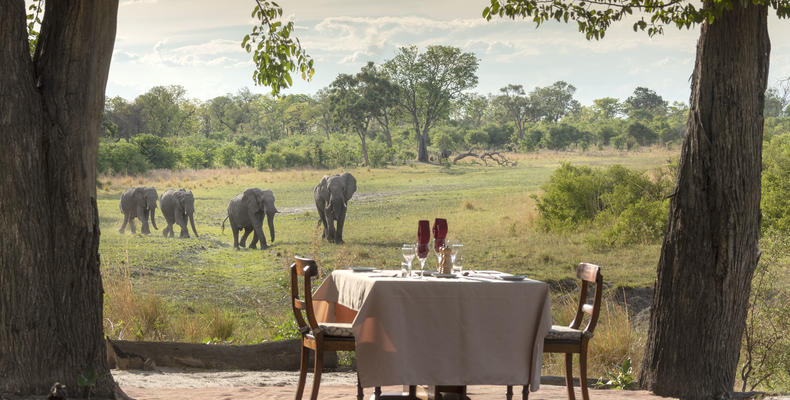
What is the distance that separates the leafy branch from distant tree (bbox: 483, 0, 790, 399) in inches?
61.7

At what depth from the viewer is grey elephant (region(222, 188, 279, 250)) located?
11.4m

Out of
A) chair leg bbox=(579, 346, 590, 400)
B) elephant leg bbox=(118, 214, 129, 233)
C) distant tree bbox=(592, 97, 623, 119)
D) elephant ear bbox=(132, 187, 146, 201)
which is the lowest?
chair leg bbox=(579, 346, 590, 400)

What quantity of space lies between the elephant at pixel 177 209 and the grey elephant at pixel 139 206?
0.15 metres

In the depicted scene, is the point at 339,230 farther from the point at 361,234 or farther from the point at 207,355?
the point at 207,355

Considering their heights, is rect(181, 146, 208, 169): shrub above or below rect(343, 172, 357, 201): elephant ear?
above

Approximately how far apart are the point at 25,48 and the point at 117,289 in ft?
11.4

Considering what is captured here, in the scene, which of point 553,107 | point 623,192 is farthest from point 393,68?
point 623,192

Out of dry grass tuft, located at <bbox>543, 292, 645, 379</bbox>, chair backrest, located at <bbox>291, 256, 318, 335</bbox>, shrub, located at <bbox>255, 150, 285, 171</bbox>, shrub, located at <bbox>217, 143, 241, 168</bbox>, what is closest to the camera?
chair backrest, located at <bbox>291, 256, 318, 335</bbox>

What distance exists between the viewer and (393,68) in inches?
511

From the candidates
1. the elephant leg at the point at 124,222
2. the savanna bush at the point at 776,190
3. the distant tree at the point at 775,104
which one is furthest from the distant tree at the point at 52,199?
the distant tree at the point at 775,104

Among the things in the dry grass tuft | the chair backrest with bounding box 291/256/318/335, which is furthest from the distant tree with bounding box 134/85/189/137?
the chair backrest with bounding box 291/256/318/335

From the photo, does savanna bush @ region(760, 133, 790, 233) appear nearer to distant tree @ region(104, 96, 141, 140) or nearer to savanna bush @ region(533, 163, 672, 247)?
savanna bush @ region(533, 163, 672, 247)

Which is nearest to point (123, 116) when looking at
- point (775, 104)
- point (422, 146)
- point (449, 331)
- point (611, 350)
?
point (422, 146)

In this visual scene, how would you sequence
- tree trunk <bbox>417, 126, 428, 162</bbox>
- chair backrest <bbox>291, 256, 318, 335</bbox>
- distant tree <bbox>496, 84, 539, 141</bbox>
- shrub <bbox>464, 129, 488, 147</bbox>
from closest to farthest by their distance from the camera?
chair backrest <bbox>291, 256, 318, 335</bbox>
tree trunk <bbox>417, 126, 428, 162</bbox>
shrub <bbox>464, 129, 488, 147</bbox>
distant tree <bbox>496, 84, 539, 141</bbox>
